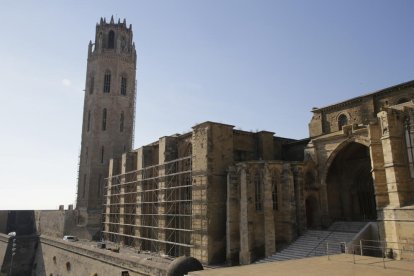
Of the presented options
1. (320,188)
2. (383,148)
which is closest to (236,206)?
(320,188)

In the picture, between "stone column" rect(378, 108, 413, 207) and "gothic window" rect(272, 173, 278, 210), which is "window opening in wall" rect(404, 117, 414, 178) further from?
"gothic window" rect(272, 173, 278, 210)

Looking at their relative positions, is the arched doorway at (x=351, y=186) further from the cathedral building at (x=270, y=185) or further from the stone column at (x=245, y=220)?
the stone column at (x=245, y=220)

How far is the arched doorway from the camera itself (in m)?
24.8

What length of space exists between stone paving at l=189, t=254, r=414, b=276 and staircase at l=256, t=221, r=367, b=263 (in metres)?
7.26

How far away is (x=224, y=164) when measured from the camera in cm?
2425

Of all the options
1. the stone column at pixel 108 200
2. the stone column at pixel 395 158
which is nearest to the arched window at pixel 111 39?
the stone column at pixel 108 200

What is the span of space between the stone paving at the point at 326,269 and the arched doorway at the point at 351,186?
13405mm

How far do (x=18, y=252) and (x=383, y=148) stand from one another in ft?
110

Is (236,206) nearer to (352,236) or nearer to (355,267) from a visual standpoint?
(352,236)

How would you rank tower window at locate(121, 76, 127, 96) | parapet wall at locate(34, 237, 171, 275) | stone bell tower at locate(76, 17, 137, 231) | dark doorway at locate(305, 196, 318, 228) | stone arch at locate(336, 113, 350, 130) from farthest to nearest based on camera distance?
tower window at locate(121, 76, 127, 96) → stone bell tower at locate(76, 17, 137, 231) → stone arch at locate(336, 113, 350, 130) → dark doorway at locate(305, 196, 318, 228) → parapet wall at locate(34, 237, 171, 275)

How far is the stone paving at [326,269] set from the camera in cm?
994

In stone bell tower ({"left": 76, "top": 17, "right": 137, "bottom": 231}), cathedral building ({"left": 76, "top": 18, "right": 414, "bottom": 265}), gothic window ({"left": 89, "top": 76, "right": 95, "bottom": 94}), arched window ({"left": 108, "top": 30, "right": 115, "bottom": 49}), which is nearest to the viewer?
cathedral building ({"left": 76, "top": 18, "right": 414, "bottom": 265})

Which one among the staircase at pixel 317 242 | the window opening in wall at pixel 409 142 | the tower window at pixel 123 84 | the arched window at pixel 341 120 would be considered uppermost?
the tower window at pixel 123 84

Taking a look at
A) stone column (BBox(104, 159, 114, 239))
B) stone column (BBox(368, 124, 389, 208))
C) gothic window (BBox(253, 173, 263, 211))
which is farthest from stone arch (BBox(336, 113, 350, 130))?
stone column (BBox(104, 159, 114, 239))
